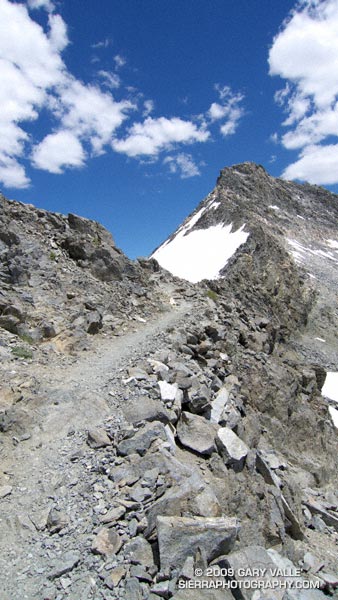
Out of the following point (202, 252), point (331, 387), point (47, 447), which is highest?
point (202, 252)

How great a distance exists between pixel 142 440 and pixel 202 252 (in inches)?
1927

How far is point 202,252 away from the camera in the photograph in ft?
182

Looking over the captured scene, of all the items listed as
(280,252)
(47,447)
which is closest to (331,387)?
(280,252)

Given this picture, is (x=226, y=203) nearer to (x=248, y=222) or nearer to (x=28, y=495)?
(x=248, y=222)

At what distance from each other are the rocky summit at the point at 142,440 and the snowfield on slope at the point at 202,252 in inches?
864

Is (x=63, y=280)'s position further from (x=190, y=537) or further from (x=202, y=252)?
(x=202, y=252)

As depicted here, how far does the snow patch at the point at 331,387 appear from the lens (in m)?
34.1

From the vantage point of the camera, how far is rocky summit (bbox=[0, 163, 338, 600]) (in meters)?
5.59

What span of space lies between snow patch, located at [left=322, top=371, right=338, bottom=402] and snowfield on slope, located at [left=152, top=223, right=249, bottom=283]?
15.8 meters

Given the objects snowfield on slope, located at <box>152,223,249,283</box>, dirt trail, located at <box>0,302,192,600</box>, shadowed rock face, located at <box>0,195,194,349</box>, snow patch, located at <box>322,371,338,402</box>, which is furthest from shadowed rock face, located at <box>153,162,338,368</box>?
dirt trail, located at <box>0,302,192,600</box>

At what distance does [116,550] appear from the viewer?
5660 millimetres

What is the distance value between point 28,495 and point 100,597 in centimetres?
257

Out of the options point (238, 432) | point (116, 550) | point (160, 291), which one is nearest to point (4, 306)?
point (238, 432)

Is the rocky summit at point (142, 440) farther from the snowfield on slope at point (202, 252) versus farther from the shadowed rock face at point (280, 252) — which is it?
the snowfield on slope at point (202, 252)
